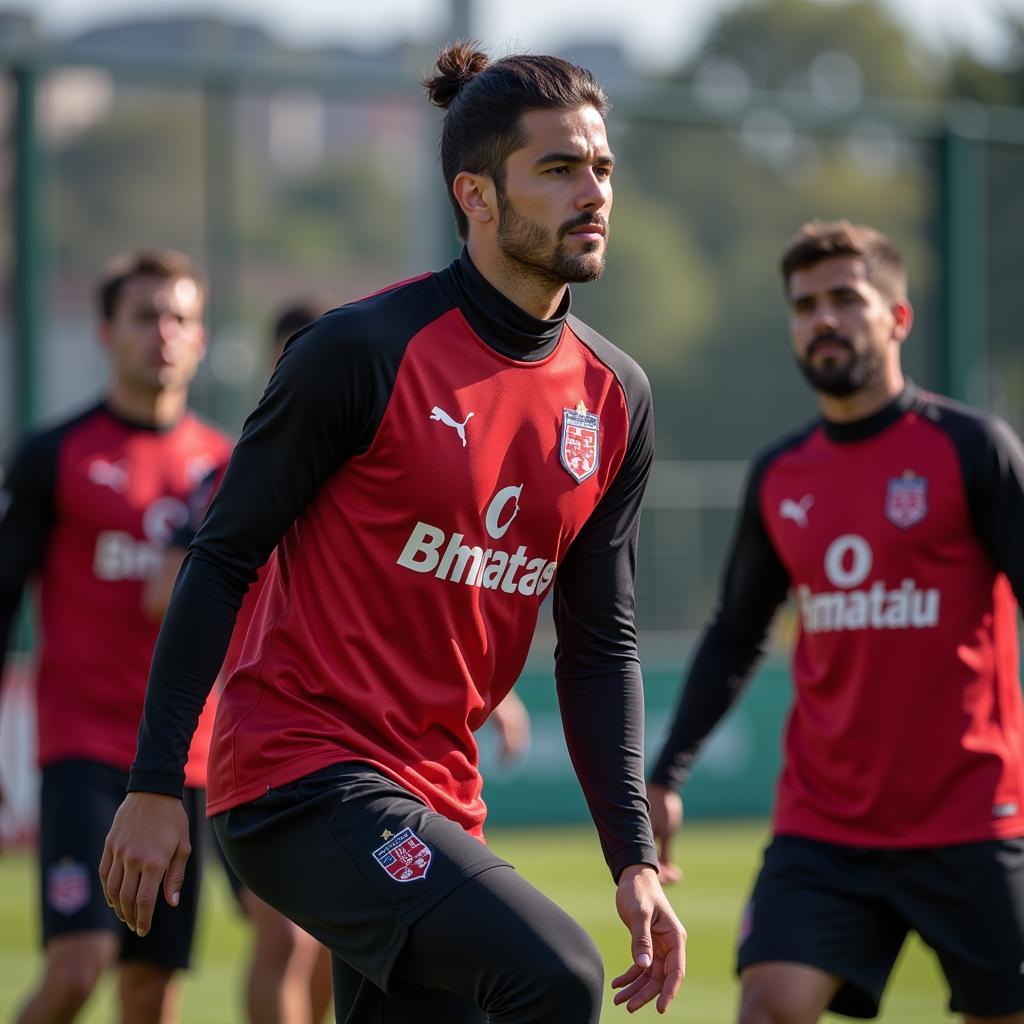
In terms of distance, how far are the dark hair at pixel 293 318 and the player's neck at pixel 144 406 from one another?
0.42 metres

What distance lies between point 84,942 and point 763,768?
9148 millimetres

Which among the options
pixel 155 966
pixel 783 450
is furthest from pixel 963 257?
pixel 155 966

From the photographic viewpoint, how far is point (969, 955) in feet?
17.4

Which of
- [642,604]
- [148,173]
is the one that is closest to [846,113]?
[642,604]

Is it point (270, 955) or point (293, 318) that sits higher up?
point (293, 318)

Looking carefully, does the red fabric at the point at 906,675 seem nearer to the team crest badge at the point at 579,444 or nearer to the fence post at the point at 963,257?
the team crest badge at the point at 579,444

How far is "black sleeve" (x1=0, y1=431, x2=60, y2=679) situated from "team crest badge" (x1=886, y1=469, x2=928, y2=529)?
282 centimetres

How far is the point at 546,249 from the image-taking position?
3.98m

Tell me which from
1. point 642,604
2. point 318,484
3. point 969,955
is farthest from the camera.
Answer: point 642,604

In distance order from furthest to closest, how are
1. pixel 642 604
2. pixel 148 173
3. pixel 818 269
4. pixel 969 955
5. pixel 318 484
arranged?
pixel 148 173 → pixel 642 604 → pixel 818 269 → pixel 969 955 → pixel 318 484

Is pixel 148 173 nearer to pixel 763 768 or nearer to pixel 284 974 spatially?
pixel 763 768

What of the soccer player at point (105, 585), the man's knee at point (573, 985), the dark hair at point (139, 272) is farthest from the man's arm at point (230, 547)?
the dark hair at point (139, 272)

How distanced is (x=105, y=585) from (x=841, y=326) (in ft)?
8.39

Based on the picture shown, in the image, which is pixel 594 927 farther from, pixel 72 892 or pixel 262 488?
pixel 262 488
